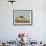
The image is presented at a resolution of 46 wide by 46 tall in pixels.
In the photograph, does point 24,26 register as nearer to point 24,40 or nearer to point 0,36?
point 0,36

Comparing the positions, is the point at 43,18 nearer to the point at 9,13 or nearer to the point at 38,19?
the point at 38,19

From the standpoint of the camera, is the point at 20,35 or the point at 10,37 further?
the point at 10,37

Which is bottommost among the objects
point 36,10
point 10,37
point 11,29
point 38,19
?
point 10,37

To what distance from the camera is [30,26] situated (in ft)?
16.2

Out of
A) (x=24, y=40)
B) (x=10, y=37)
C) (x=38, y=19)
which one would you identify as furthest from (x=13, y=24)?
(x=24, y=40)

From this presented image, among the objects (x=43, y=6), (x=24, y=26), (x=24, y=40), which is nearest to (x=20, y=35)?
(x=24, y=40)

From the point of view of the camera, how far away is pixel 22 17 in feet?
16.2

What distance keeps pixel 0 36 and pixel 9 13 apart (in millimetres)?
924

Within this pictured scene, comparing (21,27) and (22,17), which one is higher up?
(22,17)

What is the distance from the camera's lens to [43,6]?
4934mm

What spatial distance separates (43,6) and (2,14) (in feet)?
5.15

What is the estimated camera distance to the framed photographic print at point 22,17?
4.92 meters

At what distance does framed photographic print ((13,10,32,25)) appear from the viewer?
4.92 metres

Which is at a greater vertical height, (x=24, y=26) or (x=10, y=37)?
(x=24, y=26)
